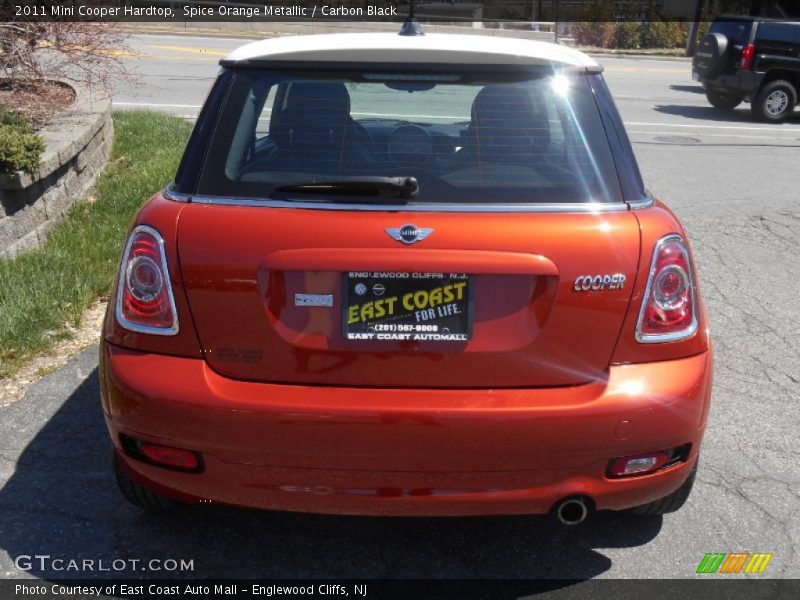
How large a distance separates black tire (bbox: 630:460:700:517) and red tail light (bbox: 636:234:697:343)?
25.9 inches

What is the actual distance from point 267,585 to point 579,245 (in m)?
1.55

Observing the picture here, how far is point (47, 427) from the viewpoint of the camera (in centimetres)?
394

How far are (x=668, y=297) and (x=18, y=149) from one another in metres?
4.40

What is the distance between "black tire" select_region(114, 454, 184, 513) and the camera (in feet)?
10.2

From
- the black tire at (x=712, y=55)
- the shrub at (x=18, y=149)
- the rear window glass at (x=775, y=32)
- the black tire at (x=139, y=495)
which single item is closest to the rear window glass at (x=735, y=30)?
the black tire at (x=712, y=55)

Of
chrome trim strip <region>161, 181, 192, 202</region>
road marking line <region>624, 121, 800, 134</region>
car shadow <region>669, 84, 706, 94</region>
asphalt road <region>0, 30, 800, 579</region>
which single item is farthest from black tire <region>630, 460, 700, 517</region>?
car shadow <region>669, 84, 706, 94</region>

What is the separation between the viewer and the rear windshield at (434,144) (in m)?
2.78

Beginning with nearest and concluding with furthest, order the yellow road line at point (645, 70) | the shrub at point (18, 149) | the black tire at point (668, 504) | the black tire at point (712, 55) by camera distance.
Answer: the black tire at point (668, 504) < the shrub at point (18, 149) < the black tire at point (712, 55) < the yellow road line at point (645, 70)

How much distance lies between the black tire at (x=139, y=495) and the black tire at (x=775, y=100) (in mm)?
15208

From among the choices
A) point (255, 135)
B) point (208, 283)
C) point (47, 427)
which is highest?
point (255, 135)

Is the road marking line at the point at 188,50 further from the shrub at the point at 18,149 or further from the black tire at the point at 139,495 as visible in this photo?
the black tire at the point at 139,495

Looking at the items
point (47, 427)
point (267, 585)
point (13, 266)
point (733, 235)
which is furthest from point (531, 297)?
point (733, 235)

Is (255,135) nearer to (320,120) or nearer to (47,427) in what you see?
(320,120)

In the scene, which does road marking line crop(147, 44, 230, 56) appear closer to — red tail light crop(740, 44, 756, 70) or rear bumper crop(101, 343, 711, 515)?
red tail light crop(740, 44, 756, 70)
